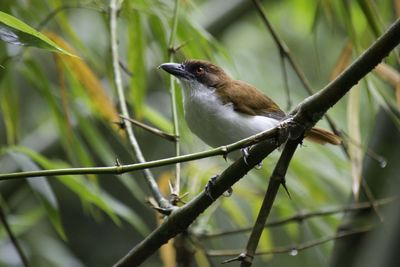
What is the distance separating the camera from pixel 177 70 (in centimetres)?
271

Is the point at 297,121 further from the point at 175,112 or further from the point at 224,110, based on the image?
the point at 224,110

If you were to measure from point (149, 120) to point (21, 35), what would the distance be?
2102 millimetres

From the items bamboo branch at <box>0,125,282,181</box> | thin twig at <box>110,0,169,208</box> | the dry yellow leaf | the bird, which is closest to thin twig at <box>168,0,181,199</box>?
thin twig at <box>110,0,169,208</box>

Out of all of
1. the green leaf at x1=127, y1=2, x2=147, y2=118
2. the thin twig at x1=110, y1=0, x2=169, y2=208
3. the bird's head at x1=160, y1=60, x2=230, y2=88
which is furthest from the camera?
the bird's head at x1=160, y1=60, x2=230, y2=88

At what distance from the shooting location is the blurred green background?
236 centimetres

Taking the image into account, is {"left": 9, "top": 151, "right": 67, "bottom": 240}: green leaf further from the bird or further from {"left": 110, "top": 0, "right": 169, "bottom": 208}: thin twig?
the bird

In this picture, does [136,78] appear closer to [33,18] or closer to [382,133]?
[33,18]

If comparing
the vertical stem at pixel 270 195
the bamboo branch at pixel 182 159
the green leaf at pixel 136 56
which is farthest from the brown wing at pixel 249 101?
the bamboo branch at pixel 182 159

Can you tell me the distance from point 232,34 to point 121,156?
1.16 meters

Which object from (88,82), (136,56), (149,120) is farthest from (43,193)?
(149,120)

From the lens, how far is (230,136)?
8.27 ft

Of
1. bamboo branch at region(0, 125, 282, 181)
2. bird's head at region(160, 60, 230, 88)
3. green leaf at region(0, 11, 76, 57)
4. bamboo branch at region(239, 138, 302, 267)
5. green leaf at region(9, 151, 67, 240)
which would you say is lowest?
bamboo branch at region(239, 138, 302, 267)

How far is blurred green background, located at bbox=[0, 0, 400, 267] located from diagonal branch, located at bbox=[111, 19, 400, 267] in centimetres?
39

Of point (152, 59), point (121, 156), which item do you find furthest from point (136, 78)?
point (121, 156)
